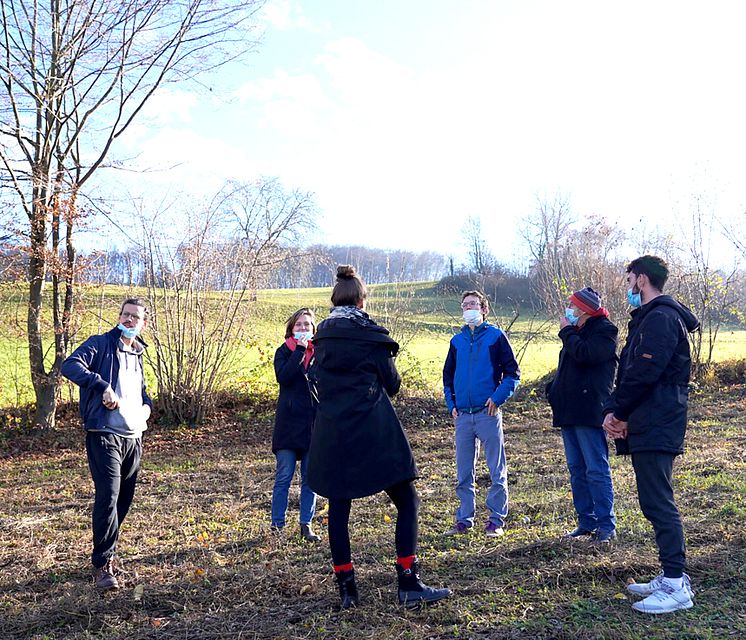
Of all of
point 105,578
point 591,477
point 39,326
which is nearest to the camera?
point 105,578

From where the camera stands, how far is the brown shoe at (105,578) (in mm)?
4484

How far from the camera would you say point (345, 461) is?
12.8ft

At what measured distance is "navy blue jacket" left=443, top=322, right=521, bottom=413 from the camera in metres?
5.52

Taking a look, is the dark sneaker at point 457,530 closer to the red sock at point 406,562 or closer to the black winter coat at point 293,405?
the black winter coat at point 293,405

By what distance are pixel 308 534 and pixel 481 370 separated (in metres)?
1.99

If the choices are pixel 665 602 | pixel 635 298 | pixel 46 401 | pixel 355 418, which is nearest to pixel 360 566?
pixel 355 418

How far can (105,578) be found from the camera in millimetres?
4520

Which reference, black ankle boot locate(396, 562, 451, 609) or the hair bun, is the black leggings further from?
the hair bun

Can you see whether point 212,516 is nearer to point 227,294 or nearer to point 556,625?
point 556,625

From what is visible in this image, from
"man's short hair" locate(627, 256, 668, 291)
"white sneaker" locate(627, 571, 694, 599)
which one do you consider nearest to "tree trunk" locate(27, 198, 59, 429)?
"man's short hair" locate(627, 256, 668, 291)

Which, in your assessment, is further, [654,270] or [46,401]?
[46,401]

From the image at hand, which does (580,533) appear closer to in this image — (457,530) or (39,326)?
(457,530)

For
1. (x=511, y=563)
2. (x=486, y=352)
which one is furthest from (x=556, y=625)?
(x=486, y=352)

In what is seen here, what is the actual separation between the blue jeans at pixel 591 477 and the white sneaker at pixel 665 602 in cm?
120
